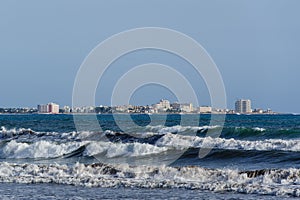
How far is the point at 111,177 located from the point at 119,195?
381 centimetres

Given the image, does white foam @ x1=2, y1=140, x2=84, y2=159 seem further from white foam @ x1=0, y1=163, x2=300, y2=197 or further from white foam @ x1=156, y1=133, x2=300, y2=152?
white foam @ x1=0, y1=163, x2=300, y2=197

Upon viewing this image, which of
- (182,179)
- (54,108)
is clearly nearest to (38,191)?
(182,179)

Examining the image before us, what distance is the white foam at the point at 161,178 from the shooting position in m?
17.8

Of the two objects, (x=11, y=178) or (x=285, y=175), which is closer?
(x=285, y=175)

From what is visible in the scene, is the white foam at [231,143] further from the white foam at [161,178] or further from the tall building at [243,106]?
the tall building at [243,106]

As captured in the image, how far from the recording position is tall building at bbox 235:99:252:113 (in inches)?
4230

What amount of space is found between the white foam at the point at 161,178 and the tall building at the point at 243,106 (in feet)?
284

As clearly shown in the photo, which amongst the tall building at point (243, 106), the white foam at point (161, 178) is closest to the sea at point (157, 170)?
the white foam at point (161, 178)

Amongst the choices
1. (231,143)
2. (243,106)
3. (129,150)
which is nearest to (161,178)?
(129,150)

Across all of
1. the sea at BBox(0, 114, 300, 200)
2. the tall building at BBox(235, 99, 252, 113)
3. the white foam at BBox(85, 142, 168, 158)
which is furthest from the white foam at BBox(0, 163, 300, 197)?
the tall building at BBox(235, 99, 252, 113)

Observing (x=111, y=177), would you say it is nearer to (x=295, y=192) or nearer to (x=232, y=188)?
(x=232, y=188)

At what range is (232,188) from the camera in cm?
1762

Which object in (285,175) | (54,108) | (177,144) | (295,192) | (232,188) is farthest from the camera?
(54,108)

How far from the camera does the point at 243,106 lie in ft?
358
